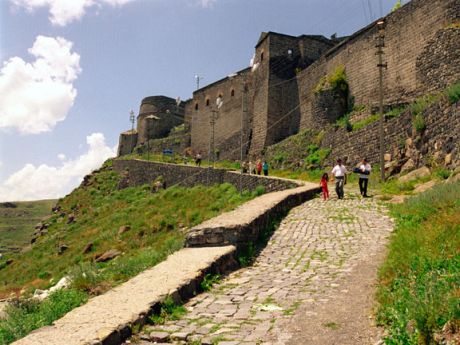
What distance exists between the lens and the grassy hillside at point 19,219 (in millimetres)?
69125

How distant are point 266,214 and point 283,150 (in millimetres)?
18927

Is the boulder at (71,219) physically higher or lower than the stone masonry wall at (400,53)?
lower

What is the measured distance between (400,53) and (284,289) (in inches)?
786

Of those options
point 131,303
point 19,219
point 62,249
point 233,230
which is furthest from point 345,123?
point 19,219

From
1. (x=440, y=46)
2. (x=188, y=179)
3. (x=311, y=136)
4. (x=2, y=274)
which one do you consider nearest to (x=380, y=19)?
(x=440, y=46)

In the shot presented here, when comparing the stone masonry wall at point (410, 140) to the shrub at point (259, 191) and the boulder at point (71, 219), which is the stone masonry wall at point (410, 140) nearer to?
the shrub at point (259, 191)

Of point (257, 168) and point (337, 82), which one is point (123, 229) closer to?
point (257, 168)

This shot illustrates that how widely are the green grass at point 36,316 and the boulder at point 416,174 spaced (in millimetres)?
12304

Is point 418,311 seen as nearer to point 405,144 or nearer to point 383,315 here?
point 383,315

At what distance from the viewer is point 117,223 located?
23656mm

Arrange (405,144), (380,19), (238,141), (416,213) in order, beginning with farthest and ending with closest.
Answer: (238,141) < (380,19) < (405,144) < (416,213)

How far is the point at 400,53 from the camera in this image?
2219 centimetres

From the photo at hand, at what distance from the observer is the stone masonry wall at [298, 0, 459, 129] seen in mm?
19719

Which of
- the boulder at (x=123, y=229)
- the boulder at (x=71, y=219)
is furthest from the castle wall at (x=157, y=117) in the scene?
the boulder at (x=123, y=229)
